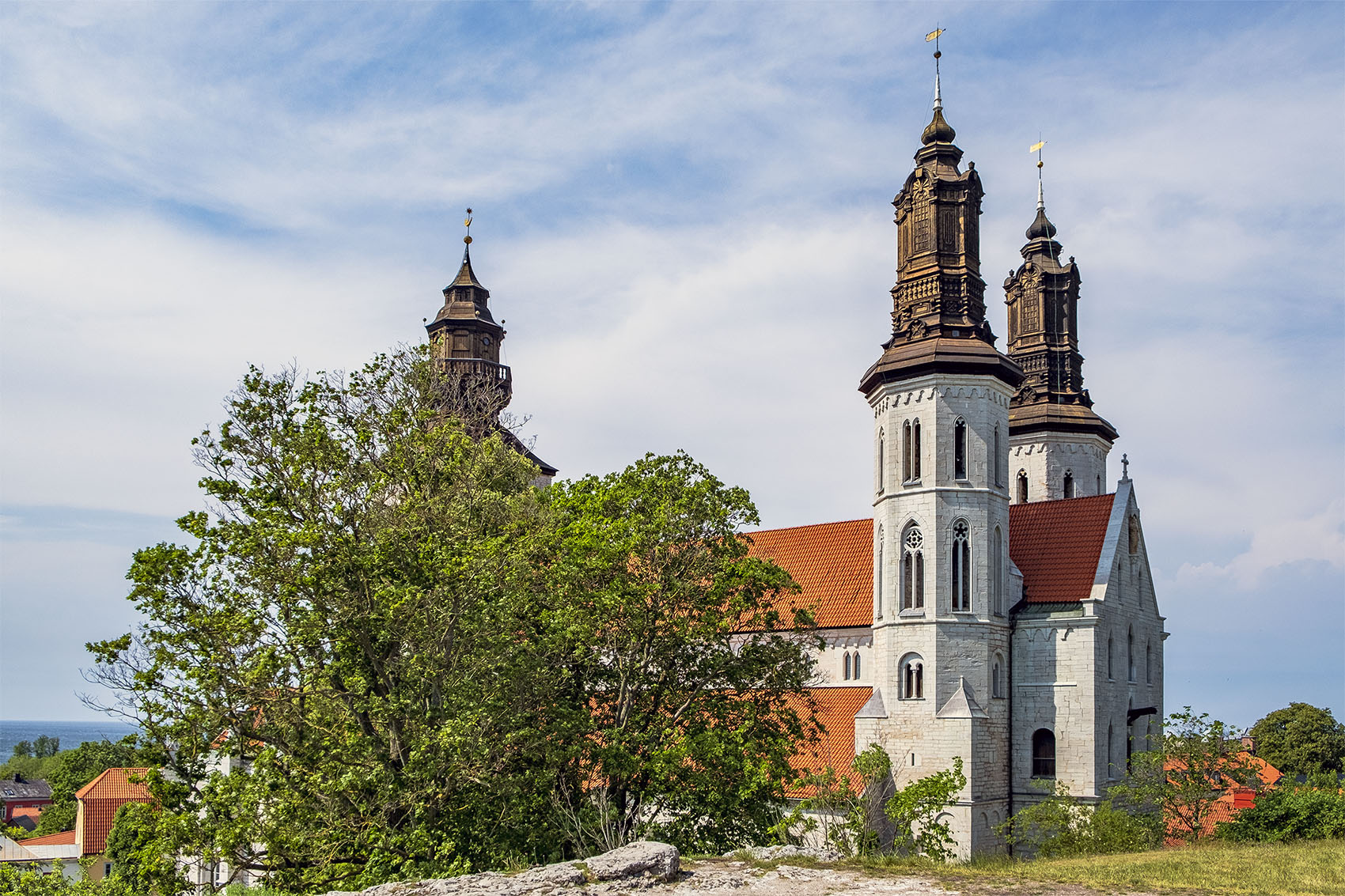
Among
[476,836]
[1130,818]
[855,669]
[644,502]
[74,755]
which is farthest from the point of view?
[74,755]

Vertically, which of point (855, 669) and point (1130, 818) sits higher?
point (855, 669)

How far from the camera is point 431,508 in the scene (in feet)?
65.8

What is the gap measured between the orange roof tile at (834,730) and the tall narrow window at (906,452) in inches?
251

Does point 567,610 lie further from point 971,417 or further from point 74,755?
point 74,755

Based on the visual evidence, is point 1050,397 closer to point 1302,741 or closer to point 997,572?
point 997,572

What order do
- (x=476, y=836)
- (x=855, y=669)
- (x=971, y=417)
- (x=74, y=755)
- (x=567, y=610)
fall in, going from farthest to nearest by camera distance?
(x=74, y=755)
(x=855, y=669)
(x=971, y=417)
(x=567, y=610)
(x=476, y=836)

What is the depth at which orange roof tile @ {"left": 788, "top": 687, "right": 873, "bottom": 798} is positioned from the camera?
3117 centimetres

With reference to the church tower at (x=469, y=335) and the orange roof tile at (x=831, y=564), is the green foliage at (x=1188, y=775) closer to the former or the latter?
the orange roof tile at (x=831, y=564)

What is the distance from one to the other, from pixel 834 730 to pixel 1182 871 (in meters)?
15.9

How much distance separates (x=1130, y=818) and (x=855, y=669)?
10.2 metres

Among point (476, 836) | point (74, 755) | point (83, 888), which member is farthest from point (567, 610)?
point (74, 755)

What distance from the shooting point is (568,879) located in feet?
46.5

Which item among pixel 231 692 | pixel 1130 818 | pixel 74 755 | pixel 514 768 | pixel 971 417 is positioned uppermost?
pixel 971 417

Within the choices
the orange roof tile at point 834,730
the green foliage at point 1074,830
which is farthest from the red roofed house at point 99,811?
the green foliage at point 1074,830
